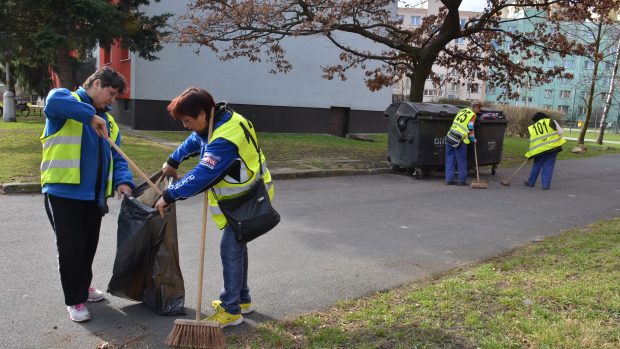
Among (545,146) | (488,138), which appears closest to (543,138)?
(545,146)

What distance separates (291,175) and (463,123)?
3647 mm

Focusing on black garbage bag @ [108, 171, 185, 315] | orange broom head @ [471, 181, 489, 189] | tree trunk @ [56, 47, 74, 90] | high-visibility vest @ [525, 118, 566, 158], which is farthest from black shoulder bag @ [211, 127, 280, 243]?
tree trunk @ [56, 47, 74, 90]

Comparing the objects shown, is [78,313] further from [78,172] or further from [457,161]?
[457,161]

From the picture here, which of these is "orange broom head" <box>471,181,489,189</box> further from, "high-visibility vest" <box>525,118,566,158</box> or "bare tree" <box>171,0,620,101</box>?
"bare tree" <box>171,0,620,101</box>

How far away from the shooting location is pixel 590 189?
11070 mm

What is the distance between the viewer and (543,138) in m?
10.8

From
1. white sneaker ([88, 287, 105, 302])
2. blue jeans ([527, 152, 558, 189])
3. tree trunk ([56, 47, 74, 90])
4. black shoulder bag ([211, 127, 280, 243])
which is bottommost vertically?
white sneaker ([88, 287, 105, 302])

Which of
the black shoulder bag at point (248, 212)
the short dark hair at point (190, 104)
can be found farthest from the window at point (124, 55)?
the black shoulder bag at point (248, 212)

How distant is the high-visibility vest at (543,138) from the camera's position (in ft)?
35.2

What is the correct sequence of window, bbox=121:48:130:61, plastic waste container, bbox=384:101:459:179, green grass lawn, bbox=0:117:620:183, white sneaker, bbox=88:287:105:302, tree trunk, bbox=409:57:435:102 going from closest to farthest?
white sneaker, bbox=88:287:105:302 < green grass lawn, bbox=0:117:620:183 < plastic waste container, bbox=384:101:459:179 < tree trunk, bbox=409:57:435:102 < window, bbox=121:48:130:61

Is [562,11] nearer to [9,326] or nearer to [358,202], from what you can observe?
[358,202]

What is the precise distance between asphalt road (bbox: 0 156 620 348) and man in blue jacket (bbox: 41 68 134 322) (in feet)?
1.29

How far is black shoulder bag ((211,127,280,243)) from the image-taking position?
133 inches

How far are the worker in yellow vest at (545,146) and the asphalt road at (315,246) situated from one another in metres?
0.59
